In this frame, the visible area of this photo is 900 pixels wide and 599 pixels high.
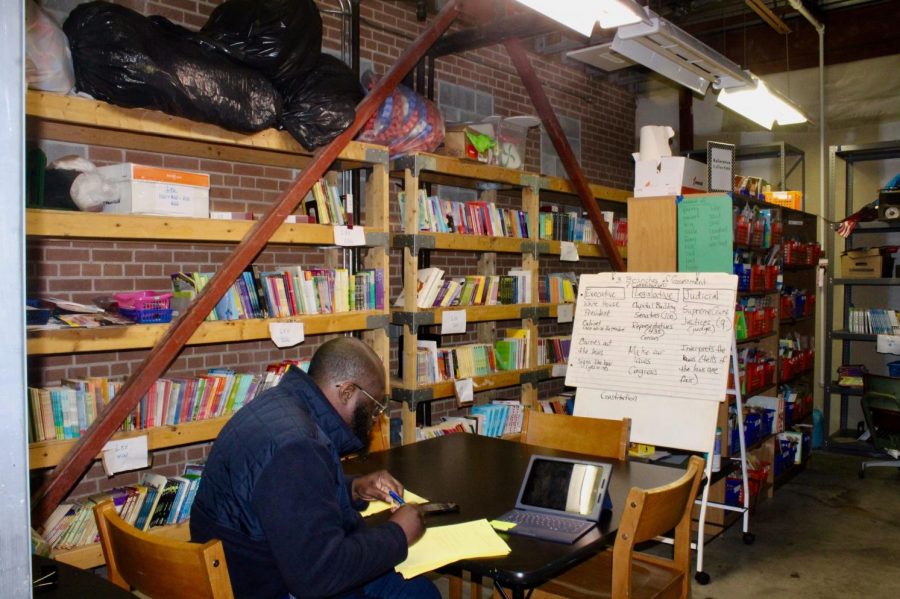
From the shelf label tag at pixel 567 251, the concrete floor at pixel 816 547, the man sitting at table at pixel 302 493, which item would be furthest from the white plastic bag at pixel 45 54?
the shelf label tag at pixel 567 251

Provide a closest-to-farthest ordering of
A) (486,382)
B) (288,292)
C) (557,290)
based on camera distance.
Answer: (288,292)
(486,382)
(557,290)

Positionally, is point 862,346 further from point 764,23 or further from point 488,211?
point 488,211

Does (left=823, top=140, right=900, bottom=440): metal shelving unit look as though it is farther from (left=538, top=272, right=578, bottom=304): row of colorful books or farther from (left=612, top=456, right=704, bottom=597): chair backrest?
(left=612, top=456, right=704, bottom=597): chair backrest

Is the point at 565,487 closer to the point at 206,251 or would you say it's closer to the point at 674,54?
the point at 206,251

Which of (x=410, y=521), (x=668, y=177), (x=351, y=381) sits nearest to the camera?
(x=410, y=521)

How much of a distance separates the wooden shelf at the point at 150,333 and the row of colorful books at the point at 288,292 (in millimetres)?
93

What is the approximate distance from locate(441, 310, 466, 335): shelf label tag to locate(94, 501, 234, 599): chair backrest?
277 centimetres

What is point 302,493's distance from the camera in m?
1.55

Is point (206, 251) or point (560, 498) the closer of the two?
point (560, 498)

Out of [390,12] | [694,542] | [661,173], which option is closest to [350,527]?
[694,542]

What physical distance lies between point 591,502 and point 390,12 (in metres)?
4.01

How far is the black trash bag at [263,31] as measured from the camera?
10.3 feet

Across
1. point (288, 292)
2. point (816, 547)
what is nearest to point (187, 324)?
point (288, 292)

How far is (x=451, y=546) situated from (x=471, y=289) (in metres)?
2.99
